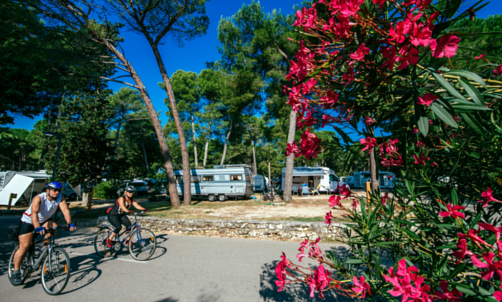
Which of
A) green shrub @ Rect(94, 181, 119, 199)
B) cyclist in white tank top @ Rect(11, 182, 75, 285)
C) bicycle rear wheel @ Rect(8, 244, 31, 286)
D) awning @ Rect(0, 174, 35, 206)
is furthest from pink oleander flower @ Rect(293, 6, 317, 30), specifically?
green shrub @ Rect(94, 181, 119, 199)

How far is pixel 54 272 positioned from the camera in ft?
11.5

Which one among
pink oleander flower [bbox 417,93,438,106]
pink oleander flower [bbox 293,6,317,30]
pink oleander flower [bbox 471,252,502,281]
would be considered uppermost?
pink oleander flower [bbox 293,6,317,30]

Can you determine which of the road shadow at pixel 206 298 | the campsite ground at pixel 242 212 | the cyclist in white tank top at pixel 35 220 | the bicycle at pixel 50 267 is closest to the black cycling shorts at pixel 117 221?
the cyclist in white tank top at pixel 35 220

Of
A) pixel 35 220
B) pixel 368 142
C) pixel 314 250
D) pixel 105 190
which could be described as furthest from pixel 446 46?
pixel 105 190

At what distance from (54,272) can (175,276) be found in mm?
1837

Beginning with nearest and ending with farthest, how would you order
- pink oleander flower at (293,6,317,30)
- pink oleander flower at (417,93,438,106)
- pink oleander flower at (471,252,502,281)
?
pink oleander flower at (471,252,502,281) < pink oleander flower at (417,93,438,106) < pink oleander flower at (293,6,317,30)

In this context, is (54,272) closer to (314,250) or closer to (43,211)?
(43,211)

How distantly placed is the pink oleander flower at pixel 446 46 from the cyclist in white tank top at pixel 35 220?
4833 millimetres

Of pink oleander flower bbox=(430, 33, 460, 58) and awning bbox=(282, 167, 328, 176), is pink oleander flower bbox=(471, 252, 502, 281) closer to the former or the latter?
pink oleander flower bbox=(430, 33, 460, 58)

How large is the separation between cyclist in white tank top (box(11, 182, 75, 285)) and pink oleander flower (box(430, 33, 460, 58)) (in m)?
4.83

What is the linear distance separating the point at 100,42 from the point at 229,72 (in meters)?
7.90

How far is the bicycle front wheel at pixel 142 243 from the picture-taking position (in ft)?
16.1

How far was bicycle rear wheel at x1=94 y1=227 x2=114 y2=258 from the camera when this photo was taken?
5.02m

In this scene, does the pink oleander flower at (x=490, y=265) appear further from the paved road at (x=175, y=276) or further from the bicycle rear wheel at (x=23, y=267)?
the bicycle rear wheel at (x=23, y=267)
